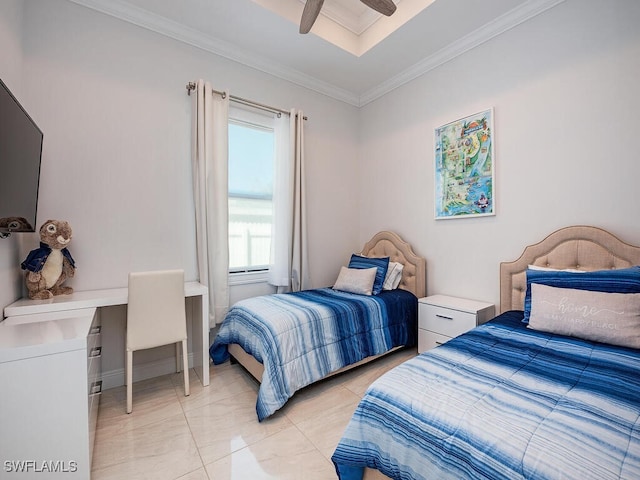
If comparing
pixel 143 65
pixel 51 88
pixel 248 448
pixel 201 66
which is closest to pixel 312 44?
pixel 201 66

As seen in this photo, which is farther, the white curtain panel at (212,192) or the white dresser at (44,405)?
the white curtain panel at (212,192)

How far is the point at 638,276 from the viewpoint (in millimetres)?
1624

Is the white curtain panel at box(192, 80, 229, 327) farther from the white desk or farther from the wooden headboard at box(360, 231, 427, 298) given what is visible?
the wooden headboard at box(360, 231, 427, 298)

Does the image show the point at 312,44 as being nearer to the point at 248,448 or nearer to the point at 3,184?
the point at 3,184

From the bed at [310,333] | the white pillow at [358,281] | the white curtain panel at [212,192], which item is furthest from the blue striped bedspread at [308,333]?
the white curtain panel at [212,192]

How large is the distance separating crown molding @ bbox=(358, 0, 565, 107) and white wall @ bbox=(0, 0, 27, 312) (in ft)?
10.3

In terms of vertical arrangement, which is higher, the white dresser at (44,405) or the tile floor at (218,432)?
the white dresser at (44,405)

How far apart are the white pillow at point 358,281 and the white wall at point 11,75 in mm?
2405

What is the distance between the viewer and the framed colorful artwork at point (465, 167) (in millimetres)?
2561

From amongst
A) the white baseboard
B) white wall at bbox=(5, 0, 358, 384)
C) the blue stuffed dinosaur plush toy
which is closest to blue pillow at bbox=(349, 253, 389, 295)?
white wall at bbox=(5, 0, 358, 384)

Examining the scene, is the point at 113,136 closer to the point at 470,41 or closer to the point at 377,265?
the point at 377,265

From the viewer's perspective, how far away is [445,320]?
2.48 metres

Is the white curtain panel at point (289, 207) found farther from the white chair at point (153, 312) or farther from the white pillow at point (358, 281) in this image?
the white chair at point (153, 312)

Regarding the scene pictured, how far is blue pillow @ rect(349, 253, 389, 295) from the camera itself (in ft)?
9.45
